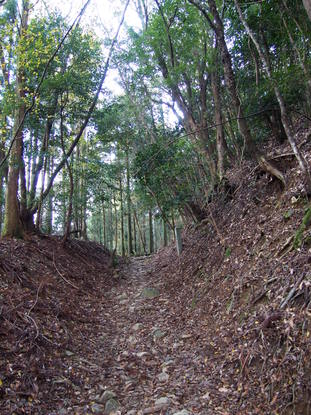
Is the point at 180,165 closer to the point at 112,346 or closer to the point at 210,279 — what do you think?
the point at 210,279

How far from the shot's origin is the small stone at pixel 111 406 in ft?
12.7

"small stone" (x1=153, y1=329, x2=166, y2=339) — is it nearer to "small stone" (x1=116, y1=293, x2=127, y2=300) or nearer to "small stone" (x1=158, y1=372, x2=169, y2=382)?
"small stone" (x1=158, y1=372, x2=169, y2=382)

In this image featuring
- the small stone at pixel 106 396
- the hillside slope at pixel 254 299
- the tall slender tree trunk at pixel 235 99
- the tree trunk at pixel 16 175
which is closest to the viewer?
the hillside slope at pixel 254 299

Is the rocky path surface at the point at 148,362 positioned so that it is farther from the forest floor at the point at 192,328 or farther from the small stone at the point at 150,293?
the small stone at the point at 150,293

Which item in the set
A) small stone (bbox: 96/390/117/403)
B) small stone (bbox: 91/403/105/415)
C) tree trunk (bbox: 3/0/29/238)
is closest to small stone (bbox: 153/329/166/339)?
small stone (bbox: 96/390/117/403)

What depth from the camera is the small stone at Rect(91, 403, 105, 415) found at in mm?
3826

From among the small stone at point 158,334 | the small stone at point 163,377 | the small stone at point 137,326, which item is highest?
the small stone at point 137,326

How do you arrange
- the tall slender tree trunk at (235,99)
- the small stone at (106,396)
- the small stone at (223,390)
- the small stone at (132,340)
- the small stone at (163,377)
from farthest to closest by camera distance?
1. the tall slender tree trunk at (235,99)
2. the small stone at (132,340)
3. the small stone at (163,377)
4. the small stone at (106,396)
5. the small stone at (223,390)

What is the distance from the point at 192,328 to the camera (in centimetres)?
600

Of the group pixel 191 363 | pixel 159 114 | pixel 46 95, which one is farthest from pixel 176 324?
pixel 159 114

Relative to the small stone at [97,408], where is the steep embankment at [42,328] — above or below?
above

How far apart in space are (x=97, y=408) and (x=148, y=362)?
141 cm

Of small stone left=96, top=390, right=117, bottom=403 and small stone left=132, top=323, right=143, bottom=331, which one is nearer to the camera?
small stone left=96, top=390, right=117, bottom=403

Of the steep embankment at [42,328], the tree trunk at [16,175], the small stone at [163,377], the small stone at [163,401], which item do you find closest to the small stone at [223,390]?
the small stone at [163,401]
